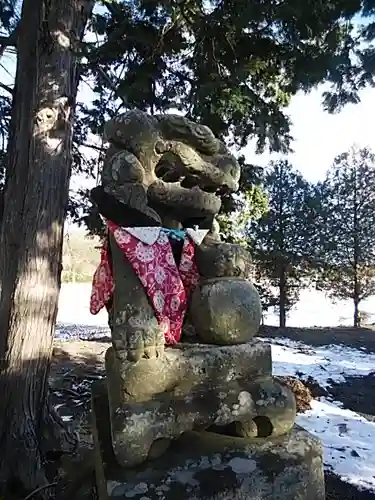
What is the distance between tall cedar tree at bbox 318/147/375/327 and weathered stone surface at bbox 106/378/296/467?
8.37m

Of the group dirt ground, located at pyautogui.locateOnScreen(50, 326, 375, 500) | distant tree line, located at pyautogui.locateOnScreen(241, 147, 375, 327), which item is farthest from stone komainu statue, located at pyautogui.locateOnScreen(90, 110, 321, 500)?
distant tree line, located at pyautogui.locateOnScreen(241, 147, 375, 327)

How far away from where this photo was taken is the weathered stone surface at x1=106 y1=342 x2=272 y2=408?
1.29 m

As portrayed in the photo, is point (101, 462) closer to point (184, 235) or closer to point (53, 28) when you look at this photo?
point (184, 235)

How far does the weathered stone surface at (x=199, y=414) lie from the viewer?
1.22 m

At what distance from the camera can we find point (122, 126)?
1.51m

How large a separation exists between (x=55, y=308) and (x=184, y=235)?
5.06ft

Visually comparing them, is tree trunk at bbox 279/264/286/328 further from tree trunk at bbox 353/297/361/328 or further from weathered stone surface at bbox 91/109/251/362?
weathered stone surface at bbox 91/109/251/362

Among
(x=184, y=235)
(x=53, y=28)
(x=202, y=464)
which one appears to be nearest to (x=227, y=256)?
(x=184, y=235)

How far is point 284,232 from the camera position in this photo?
913 cm

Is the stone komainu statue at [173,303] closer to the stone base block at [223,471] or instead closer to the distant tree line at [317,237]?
the stone base block at [223,471]

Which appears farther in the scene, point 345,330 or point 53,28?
point 345,330

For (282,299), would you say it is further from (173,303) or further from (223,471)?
(223,471)

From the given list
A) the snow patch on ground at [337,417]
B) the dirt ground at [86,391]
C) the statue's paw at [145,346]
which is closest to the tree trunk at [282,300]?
the dirt ground at [86,391]

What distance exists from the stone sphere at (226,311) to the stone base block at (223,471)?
30cm
